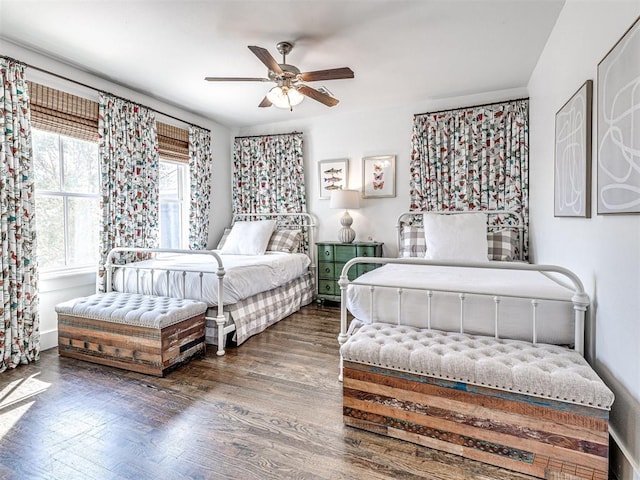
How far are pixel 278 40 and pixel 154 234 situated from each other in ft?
8.00

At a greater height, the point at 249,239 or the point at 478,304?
the point at 249,239

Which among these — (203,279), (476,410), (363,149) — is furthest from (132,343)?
(363,149)

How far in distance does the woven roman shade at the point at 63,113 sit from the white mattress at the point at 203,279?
1343mm

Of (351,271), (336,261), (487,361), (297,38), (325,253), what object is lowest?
(487,361)

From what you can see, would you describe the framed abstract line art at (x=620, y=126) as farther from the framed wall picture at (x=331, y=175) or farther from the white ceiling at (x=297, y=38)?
the framed wall picture at (x=331, y=175)

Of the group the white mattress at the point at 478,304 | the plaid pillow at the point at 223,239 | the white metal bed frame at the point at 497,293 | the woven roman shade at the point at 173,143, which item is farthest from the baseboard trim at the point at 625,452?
the woven roman shade at the point at 173,143

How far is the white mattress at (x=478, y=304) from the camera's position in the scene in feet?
5.81

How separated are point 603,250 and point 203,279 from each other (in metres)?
2.70

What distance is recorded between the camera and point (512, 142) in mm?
3512

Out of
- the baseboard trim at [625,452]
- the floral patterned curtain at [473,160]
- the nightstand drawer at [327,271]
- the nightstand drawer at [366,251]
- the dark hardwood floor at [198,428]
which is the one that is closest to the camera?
the baseboard trim at [625,452]

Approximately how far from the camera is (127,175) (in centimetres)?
340

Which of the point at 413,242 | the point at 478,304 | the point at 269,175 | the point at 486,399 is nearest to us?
the point at 486,399

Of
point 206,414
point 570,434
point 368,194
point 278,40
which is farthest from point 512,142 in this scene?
point 206,414

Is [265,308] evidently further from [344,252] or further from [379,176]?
[379,176]
